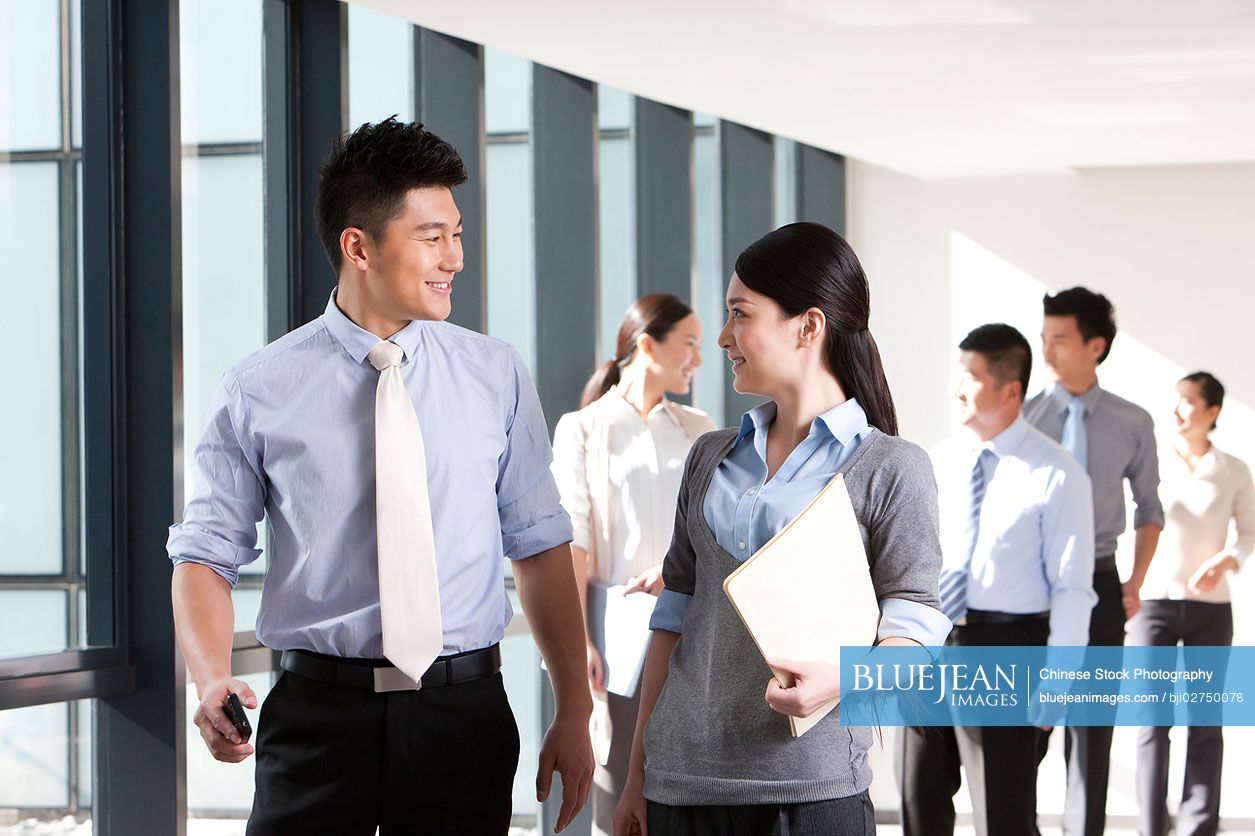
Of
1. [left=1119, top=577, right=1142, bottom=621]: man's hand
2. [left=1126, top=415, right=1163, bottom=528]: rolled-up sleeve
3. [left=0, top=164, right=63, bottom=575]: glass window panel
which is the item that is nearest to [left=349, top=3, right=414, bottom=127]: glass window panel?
[left=0, top=164, right=63, bottom=575]: glass window panel

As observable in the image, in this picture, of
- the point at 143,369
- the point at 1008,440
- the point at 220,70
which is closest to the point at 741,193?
the point at 1008,440

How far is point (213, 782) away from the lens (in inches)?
132

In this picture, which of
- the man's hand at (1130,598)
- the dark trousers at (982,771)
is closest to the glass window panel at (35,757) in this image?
the dark trousers at (982,771)

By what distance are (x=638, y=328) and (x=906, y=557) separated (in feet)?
7.85

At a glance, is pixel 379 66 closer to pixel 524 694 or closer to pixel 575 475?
pixel 575 475

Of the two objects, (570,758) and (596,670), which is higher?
(570,758)

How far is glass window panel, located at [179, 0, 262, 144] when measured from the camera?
328 cm

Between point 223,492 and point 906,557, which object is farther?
point 223,492

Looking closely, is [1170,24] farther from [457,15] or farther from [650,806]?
[650,806]

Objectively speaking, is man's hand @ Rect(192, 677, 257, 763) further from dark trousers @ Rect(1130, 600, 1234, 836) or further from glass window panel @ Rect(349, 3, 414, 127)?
dark trousers @ Rect(1130, 600, 1234, 836)

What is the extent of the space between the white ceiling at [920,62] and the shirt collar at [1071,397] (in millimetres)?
1013

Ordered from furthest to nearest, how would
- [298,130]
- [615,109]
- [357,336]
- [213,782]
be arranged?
[615,109] < [298,130] < [213,782] < [357,336]

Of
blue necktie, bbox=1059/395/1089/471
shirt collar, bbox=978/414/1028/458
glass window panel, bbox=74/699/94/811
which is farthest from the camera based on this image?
blue necktie, bbox=1059/395/1089/471

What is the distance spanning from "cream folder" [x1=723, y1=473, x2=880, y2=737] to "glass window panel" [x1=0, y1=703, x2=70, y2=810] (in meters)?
1.86
